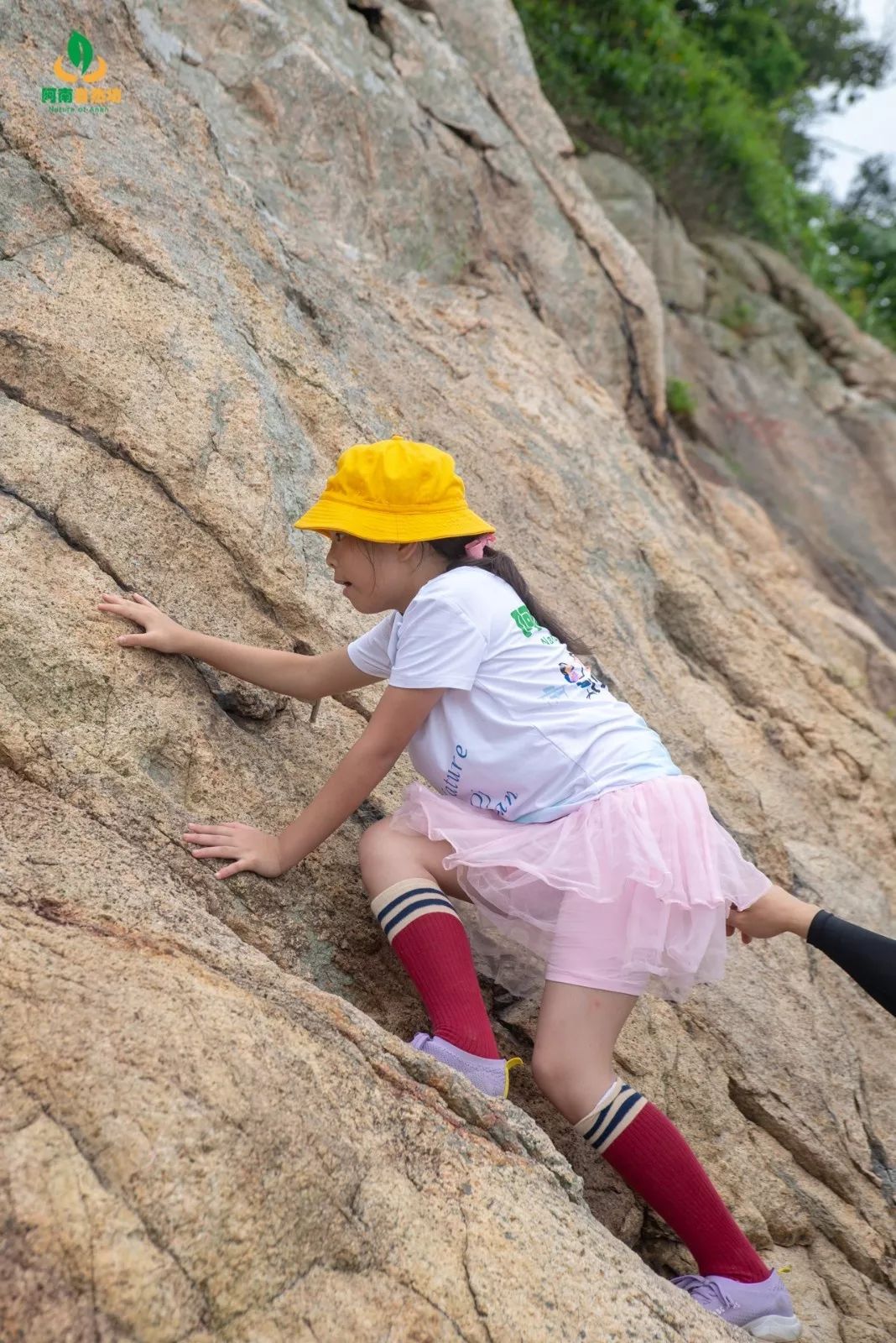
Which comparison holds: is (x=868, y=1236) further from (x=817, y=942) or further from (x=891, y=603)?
(x=891, y=603)

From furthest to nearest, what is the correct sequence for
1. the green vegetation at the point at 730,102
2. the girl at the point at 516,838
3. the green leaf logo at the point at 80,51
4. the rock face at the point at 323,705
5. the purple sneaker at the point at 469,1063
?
the green vegetation at the point at 730,102 < the green leaf logo at the point at 80,51 < the girl at the point at 516,838 < the purple sneaker at the point at 469,1063 < the rock face at the point at 323,705

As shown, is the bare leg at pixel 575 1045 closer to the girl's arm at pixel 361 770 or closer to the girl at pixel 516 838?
the girl at pixel 516 838

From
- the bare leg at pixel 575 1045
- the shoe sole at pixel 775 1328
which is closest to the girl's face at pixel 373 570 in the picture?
the bare leg at pixel 575 1045

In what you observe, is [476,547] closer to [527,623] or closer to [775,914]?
[527,623]

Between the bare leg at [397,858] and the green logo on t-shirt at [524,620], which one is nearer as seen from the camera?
the bare leg at [397,858]

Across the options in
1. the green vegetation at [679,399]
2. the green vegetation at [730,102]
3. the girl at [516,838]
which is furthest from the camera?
the green vegetation at [730,102]

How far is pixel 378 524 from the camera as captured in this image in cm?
263

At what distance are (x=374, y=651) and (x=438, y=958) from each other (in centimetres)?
74

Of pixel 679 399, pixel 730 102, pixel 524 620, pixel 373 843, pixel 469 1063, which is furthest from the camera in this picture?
pixel 730 102

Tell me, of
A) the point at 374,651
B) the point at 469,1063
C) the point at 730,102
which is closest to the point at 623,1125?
the point at 469,1063

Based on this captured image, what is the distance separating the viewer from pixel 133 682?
2646 millimetres

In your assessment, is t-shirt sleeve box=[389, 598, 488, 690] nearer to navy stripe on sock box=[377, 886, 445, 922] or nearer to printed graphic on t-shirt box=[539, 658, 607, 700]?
printed graphic on t-shirt box=[539, 658, 607, 700]

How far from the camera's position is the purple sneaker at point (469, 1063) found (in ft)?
7.88

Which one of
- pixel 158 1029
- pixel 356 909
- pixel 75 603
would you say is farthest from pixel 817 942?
pixel 75 603
